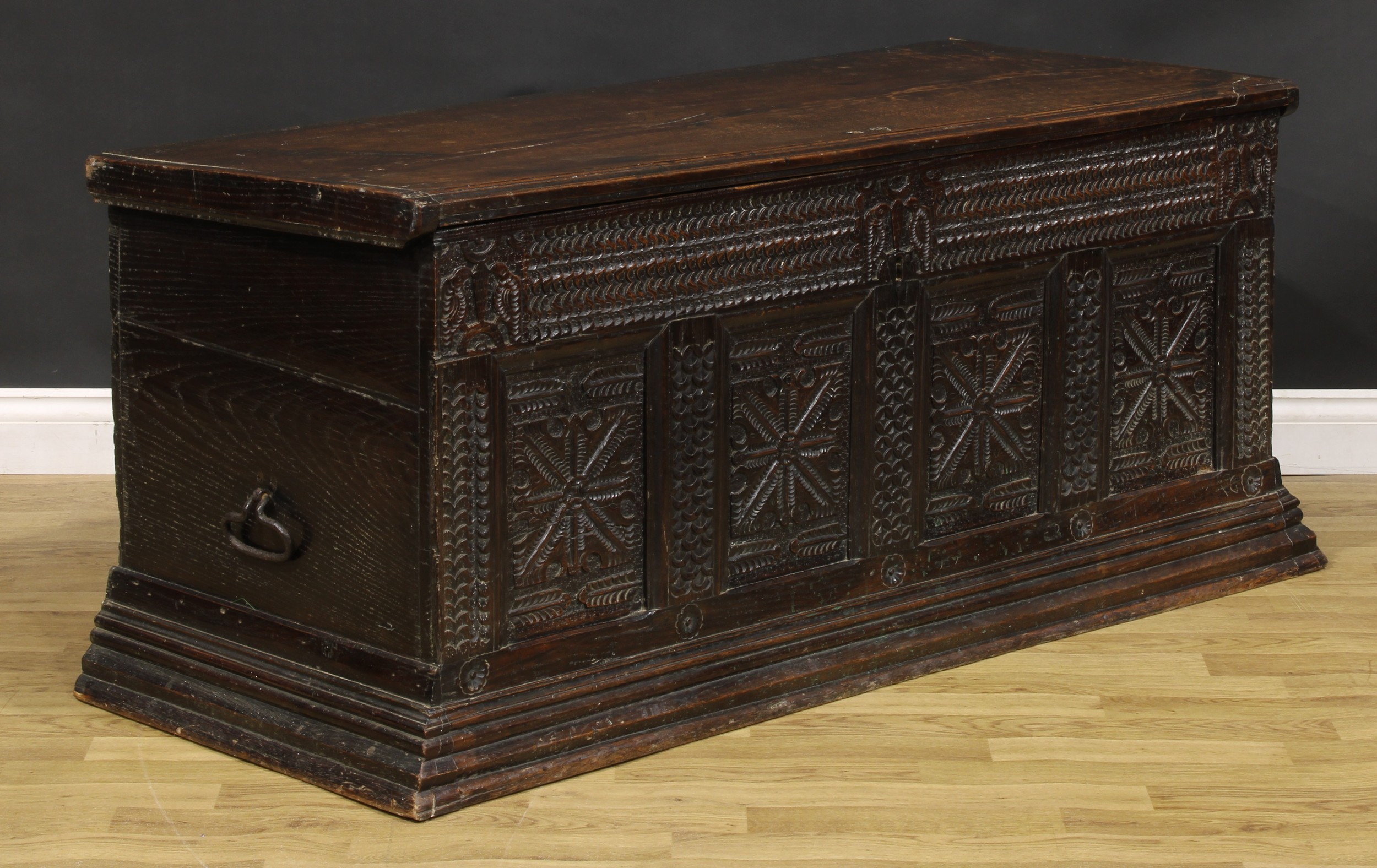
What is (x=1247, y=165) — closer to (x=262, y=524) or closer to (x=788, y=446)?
(x=788, y=446)

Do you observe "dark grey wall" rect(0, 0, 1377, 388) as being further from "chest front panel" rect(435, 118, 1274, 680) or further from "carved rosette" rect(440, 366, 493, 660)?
"carved rosette" rect(440, 366, 493, 660)

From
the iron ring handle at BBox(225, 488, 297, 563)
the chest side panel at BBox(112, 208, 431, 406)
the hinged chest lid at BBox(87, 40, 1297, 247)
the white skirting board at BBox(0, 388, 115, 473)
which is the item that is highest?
the hinged chest lid at BBox(87, 40, 1297, 247)

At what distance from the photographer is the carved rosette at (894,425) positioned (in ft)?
9.50

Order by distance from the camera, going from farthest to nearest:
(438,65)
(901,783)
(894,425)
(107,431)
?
(107,431) < (438,65) < (894,425) < (901,783)

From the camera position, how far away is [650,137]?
2.81 metres

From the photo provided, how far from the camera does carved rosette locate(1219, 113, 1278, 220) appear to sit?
3.15 metres

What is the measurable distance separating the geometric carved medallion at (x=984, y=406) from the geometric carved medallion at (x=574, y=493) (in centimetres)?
49

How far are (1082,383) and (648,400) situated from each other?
74 cm

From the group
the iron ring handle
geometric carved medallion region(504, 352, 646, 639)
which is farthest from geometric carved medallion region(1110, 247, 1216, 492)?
the iron ring handle

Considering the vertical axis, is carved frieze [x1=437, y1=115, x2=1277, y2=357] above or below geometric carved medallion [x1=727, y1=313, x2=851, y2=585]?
above

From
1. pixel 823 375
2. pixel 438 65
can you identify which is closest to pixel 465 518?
pixel 823 375

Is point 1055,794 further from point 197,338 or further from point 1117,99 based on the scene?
point 197,338

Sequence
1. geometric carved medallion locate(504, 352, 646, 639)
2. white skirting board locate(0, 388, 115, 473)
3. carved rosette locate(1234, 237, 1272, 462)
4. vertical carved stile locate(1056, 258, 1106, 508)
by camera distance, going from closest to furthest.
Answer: geometric carved medallion locate(504, 352, 646, 639) → vertical carved stile locate(1056, 258, 1106, 508) → carved rosette locate(1234, 237, 1272, 462) → white skirting board locate(0, 388, 115, 473)

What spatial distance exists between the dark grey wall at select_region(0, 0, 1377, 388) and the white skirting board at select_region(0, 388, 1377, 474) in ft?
0.15
